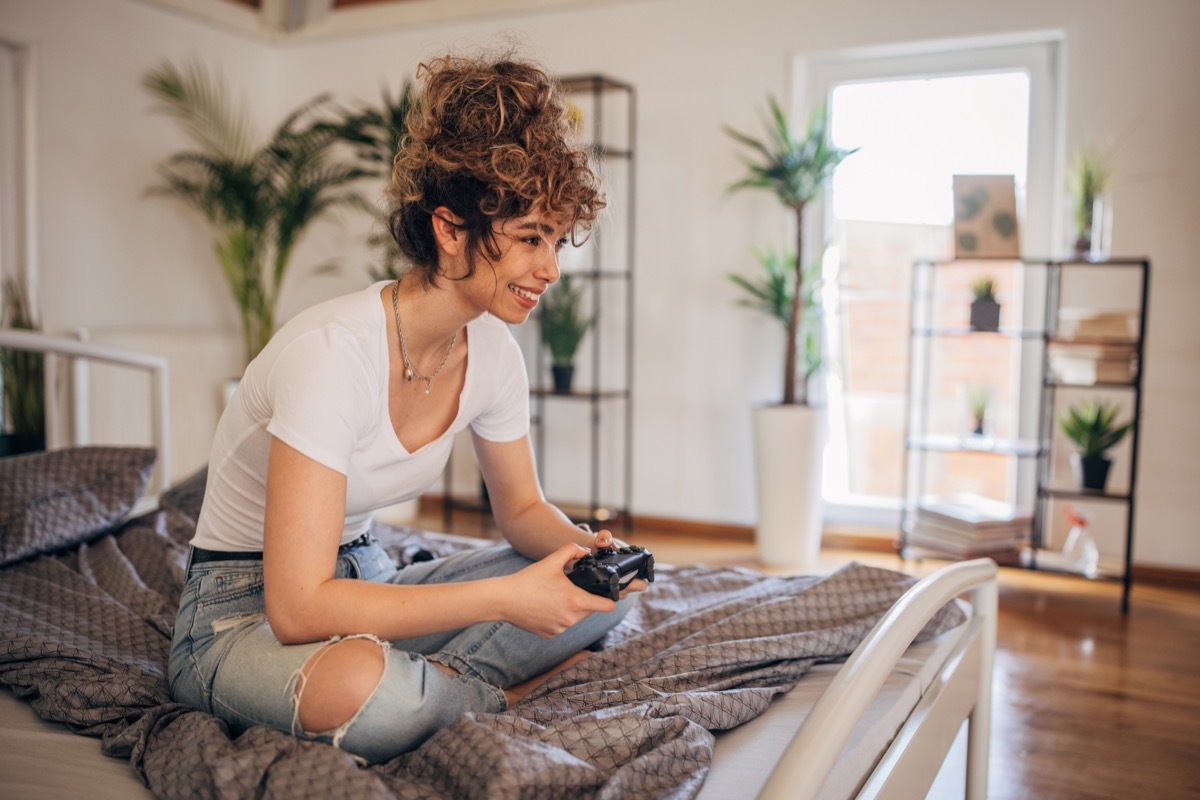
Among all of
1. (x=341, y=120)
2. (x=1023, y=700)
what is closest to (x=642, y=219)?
(x=341, y=120)

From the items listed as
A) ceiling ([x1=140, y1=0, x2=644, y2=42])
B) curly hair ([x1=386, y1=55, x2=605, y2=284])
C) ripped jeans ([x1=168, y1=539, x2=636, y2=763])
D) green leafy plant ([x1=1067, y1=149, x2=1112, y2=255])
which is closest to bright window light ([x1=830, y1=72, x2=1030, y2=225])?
green leafy plant ([x1=1067, y1=149, x2=1112, y2=255])

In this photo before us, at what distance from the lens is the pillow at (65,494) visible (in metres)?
1.85

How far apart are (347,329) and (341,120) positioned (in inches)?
141

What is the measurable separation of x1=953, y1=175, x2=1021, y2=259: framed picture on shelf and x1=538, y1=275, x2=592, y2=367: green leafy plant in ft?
4.58

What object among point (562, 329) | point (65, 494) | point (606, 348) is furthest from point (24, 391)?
point (606, 348)

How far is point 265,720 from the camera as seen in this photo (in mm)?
1114

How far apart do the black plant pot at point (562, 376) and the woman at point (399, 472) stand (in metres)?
2.44

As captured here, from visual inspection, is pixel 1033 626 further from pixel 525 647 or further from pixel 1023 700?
pixel 525 647

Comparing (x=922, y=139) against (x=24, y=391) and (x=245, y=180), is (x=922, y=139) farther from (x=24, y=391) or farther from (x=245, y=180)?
(x=24, y=391)

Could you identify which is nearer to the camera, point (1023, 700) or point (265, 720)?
point (265, 720)

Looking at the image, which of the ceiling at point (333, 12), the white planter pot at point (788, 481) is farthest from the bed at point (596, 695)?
the ceiling at point (333, 12)

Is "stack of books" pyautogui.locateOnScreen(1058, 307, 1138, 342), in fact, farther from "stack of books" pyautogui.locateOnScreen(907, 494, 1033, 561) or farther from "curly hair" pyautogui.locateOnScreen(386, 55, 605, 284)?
"curly hair" pyautogui.locateOnScreen(386, 55, 605, 284)

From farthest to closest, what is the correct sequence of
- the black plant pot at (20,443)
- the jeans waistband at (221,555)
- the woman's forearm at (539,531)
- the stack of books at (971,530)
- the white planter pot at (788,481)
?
the white planter pot at (788,481), the stack of books at (971,530), the black plant pot at (20,443), the woman's forearm at (539,531), the jeans waistband at (221,555)

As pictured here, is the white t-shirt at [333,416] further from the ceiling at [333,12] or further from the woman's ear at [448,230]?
the ceiling at [333,12]
